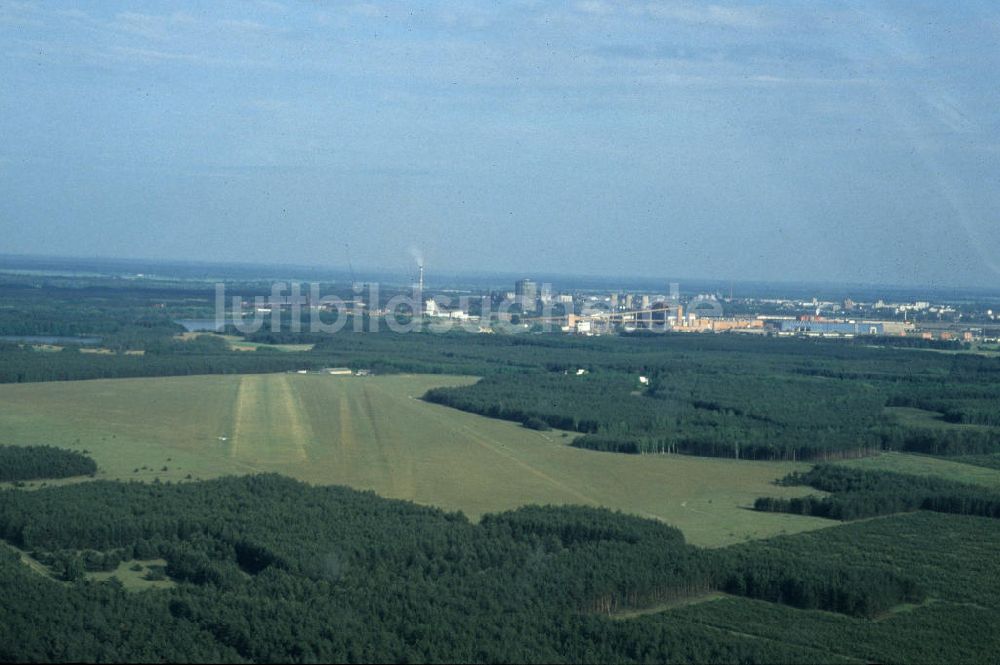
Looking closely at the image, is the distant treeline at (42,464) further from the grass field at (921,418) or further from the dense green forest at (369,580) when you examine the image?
the grass field at (921,418)

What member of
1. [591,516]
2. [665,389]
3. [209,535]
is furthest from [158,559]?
[665,389]

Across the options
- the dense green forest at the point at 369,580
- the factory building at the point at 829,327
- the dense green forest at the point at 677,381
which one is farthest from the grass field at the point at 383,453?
the factory building at the point at 829,327

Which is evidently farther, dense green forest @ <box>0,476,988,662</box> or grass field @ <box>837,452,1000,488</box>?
grass field @ <box>837,452,1000,488</box>

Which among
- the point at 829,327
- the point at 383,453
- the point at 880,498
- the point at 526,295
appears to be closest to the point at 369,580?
the point at 383,453

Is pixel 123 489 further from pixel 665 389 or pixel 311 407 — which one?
pixel 665 389

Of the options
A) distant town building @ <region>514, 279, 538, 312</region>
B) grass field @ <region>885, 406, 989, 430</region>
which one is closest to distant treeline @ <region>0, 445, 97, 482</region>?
grass field @ <region>885, 406, 989, 430</region>

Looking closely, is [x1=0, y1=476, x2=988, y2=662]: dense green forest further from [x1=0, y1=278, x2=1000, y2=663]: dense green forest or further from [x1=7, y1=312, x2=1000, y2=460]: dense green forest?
[x1=7, y1=312, x2=1000, y2=460]: dense green forest
